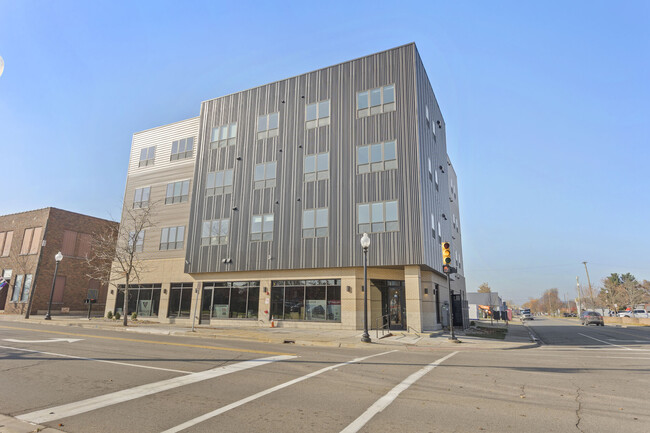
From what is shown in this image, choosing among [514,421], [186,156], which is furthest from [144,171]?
[514,421]

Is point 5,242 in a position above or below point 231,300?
above

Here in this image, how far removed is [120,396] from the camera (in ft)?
20.9

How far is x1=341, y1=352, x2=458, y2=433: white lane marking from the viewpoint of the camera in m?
4.94

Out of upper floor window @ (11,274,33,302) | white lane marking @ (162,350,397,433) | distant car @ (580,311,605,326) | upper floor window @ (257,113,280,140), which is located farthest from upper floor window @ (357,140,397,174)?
upper floor window @ (11,274,33,302)

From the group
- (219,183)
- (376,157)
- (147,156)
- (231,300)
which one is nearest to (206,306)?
(231,300)

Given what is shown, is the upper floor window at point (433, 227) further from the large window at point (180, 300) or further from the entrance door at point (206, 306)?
the large window at point (180, 300)

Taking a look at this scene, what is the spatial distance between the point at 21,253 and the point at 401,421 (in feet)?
154

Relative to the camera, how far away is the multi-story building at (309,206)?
22766mm

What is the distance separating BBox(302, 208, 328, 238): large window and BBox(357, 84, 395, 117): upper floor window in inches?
294

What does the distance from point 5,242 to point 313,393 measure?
161ft

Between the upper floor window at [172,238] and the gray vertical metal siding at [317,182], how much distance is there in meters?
1.83

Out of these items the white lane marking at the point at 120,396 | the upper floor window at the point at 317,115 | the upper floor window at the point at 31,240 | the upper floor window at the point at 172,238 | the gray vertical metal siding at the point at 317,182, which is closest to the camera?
the white lane marking at the point at 120,396

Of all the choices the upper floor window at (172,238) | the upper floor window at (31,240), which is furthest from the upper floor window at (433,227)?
the upper floor window at (31,240)

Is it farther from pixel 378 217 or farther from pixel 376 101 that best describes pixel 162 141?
pixel 378 217
